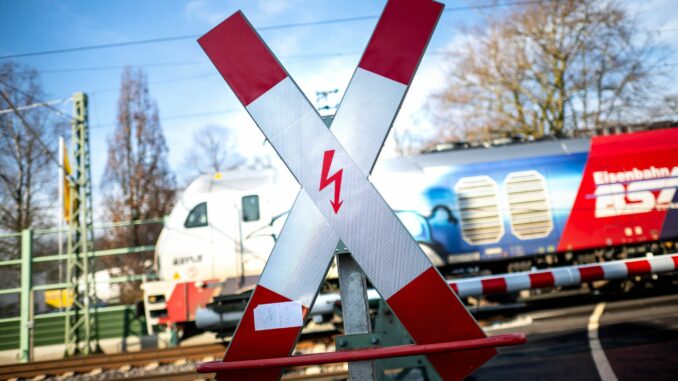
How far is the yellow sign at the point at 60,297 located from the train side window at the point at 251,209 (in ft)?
15.5

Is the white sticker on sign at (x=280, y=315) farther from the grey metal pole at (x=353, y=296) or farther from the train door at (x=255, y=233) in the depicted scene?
the train door at (x=255, y=233)

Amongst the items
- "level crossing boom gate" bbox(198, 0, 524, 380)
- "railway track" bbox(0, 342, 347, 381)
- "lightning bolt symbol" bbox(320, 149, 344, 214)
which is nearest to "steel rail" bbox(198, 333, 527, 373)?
"level crossing boom gate" bbox(198, 0, 524, 380)

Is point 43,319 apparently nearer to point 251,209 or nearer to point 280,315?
point 251,209

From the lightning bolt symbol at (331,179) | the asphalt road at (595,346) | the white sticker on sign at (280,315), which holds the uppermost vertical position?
the lightning bolt symbol at (331,179)

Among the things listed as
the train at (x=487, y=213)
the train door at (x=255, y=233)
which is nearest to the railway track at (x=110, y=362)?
the train at (x=487, y=213)

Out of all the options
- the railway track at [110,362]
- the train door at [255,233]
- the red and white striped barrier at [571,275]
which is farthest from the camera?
the train door at [255,233]

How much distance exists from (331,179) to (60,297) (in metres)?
10.9

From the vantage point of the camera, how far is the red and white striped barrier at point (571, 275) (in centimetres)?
419

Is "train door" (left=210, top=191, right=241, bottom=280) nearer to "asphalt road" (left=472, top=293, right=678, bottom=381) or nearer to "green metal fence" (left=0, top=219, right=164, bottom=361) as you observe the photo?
"green metal fence" (left=0, top=219, right=164, bottom=361)

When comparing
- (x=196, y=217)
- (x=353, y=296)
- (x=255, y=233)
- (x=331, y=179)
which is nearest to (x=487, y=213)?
(x=255, y=233)

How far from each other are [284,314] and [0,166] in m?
26.9

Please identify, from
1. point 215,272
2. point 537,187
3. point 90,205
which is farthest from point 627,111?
point 90,205

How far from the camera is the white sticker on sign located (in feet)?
4.63

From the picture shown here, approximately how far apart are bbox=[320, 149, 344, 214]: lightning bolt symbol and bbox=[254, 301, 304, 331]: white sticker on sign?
0.35 m
